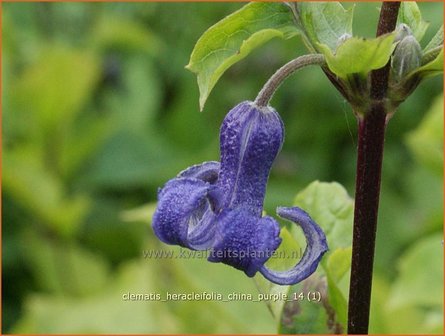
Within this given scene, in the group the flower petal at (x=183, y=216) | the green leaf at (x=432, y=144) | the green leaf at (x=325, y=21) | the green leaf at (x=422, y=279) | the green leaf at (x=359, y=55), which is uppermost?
the green leaf at (x=432, y=144)

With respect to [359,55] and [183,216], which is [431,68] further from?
[183,216]

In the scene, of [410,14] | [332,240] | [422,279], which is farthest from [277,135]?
[422,279]

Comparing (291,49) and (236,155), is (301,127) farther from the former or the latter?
(236,155)

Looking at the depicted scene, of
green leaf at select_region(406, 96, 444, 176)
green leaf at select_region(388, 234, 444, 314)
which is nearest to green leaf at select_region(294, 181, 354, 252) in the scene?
green leaf at select_region(388, 234, 444, 314)

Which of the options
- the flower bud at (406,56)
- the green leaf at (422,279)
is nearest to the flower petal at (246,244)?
the flower bud at (406,56)

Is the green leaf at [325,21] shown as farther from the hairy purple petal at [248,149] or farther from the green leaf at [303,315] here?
the green leaf at [303,315]

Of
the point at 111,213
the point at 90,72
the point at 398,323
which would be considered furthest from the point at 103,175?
the point at 398,323

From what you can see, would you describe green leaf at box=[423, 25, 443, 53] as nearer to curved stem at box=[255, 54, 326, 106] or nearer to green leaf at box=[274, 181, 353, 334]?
curved stem at box=[255, 54, 326, 106]
